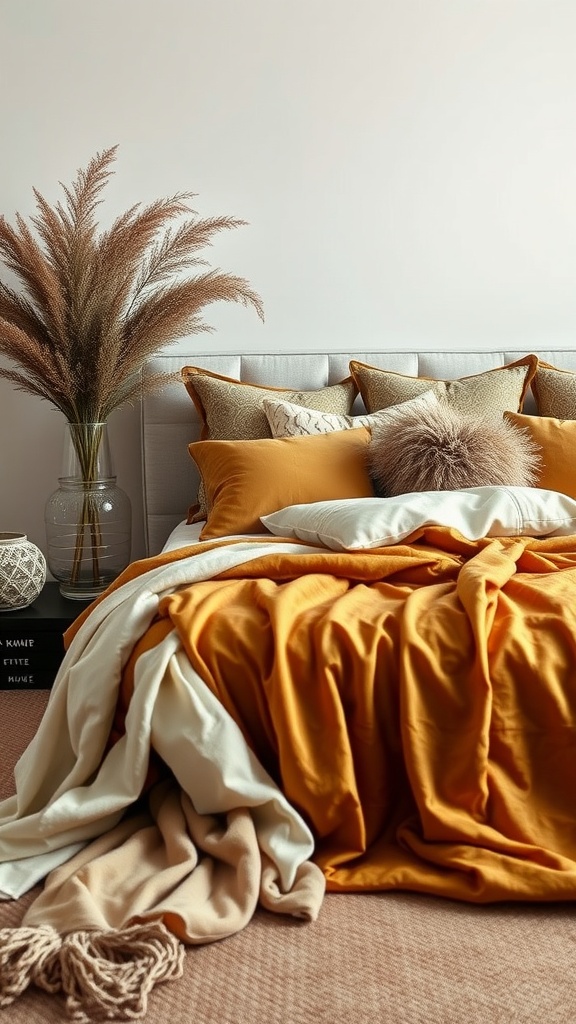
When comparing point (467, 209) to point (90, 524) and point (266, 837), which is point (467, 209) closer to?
point (90, 524)

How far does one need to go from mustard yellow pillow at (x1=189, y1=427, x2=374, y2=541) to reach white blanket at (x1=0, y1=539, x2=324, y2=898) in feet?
2.74

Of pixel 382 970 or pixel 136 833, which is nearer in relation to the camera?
pixel 382 970

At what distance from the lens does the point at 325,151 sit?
3867 mm

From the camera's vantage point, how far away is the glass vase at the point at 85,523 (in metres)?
3.44

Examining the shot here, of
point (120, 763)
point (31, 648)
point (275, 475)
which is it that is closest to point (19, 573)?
point (31, 648)

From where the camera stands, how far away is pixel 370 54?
12.6 feet

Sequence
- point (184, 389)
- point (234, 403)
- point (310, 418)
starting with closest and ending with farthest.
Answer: point (310, 418) → point (234, 403) → point (184, 389)

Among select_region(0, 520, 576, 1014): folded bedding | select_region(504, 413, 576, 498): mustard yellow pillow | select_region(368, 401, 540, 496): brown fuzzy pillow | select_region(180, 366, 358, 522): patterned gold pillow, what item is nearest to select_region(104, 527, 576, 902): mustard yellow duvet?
select_region(0, 520, 576, 1014): folded bedding

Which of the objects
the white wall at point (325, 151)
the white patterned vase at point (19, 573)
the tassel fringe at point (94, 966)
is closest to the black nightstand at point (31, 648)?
the white patterned vase at point (19, 573)

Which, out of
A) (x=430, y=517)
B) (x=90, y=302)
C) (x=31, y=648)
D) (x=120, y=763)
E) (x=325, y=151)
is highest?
(x=325, y=151)

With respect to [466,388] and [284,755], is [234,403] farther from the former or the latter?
[284,755]

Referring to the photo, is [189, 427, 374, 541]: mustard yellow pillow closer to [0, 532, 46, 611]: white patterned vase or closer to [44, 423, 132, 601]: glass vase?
[44, 423, 132, 601]: glass vase

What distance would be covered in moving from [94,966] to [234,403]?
7.21 ft

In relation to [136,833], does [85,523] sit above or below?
above
